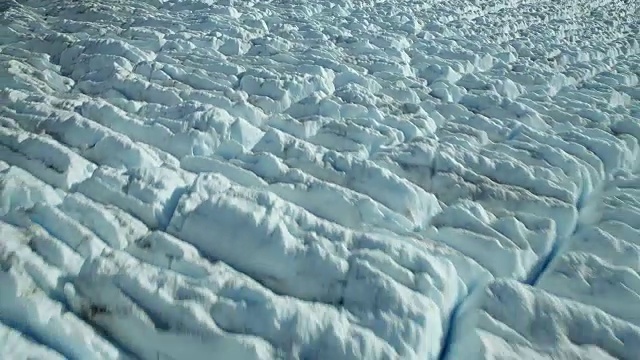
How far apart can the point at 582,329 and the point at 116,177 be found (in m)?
1.49

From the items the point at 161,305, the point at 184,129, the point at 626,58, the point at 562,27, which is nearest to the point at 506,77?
the point at 626,58

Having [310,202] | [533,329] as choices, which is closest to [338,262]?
[310,202]

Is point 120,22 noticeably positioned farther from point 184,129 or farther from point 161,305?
point 161,305

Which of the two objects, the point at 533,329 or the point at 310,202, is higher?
the point at 533,329

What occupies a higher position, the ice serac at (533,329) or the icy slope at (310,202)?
the ice serac at (533,329)

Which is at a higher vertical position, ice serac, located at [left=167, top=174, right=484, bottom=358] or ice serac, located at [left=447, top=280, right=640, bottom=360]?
ice serac, located at [left=447, top=280, right=640, bottom=360]

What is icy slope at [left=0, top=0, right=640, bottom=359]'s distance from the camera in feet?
3.97

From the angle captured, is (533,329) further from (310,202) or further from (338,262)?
(310,202)

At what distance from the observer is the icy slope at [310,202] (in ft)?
3.97

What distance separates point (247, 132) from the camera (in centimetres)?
211

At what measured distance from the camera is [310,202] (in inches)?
66.6

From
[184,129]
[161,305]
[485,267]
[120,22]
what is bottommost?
[120,22]

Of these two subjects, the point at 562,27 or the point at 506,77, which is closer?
the point at 506,77

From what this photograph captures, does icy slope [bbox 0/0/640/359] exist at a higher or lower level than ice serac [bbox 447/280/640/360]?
lower
